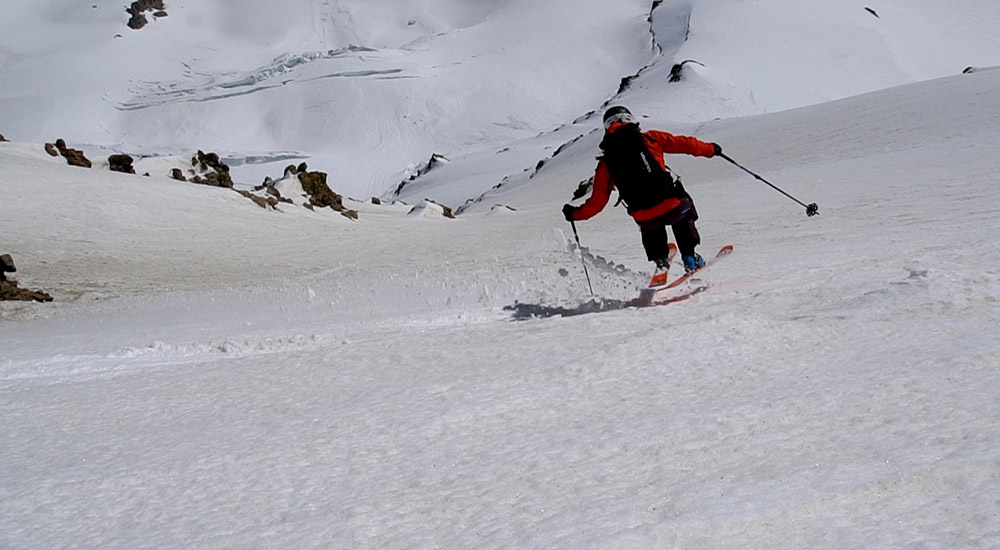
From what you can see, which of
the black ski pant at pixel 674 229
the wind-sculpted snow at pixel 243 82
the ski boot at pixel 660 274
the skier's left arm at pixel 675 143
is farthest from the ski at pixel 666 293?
the wind-sculpted snow at pixel 243 82

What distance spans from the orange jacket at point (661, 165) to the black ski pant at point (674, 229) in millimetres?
46

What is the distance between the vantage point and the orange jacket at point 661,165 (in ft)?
17.8

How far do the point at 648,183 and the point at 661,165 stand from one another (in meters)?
0.15

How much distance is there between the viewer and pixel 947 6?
62969mm

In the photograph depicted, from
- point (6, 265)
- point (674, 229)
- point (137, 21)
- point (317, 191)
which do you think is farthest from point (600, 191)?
point (137, 21)

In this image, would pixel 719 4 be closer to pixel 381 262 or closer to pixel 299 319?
pixel 381 262

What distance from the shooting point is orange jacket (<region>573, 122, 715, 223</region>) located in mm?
5438

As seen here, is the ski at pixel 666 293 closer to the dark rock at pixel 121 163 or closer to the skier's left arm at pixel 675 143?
the skier's left arm at pixel 675 143

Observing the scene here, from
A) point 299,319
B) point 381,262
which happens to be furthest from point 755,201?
point 299,319

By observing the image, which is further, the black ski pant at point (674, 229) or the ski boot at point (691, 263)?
the ski boot at point (691, 263)

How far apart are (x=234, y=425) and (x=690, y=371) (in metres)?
1.48

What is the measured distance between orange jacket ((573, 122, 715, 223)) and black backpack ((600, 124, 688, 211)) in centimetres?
4

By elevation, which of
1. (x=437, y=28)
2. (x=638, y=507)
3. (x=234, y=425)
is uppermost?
(x=437, y=28)

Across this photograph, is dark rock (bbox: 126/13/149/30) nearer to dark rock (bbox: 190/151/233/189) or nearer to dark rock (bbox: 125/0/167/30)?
dark rock (bbox: 125/0/167/30)
